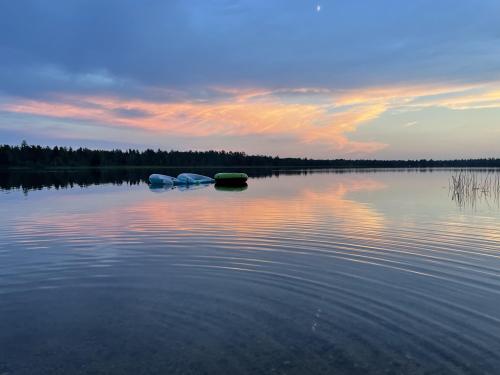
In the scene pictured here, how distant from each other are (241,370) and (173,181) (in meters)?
74.2

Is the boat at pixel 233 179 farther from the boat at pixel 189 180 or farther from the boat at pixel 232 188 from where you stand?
the boat at pixel 189 180

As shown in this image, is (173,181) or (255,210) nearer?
(255,210)

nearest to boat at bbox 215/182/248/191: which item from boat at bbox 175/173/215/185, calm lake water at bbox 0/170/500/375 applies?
boat at bbox 175/173/215/185

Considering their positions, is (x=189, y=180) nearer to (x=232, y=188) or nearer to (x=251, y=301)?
(x=232, y=188)

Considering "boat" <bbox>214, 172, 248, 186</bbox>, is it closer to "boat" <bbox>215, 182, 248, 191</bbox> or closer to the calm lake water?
"boat" <bbox>215, 182, 248, 191</bbox>

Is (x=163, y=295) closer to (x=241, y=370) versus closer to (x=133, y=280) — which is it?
(x=133, y=280)

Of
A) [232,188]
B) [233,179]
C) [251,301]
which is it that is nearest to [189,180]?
[233,179]

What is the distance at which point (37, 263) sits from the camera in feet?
50.7

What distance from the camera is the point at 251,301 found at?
35.6ft

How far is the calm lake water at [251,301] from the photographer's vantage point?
24.6ft

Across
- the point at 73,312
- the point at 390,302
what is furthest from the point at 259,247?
the point at 73,312

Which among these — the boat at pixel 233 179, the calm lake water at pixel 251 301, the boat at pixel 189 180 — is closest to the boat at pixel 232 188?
the boat at pixel 233 179

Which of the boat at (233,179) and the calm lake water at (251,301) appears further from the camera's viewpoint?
the boat at (233,179)

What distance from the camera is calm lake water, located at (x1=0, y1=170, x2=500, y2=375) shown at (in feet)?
24.6
